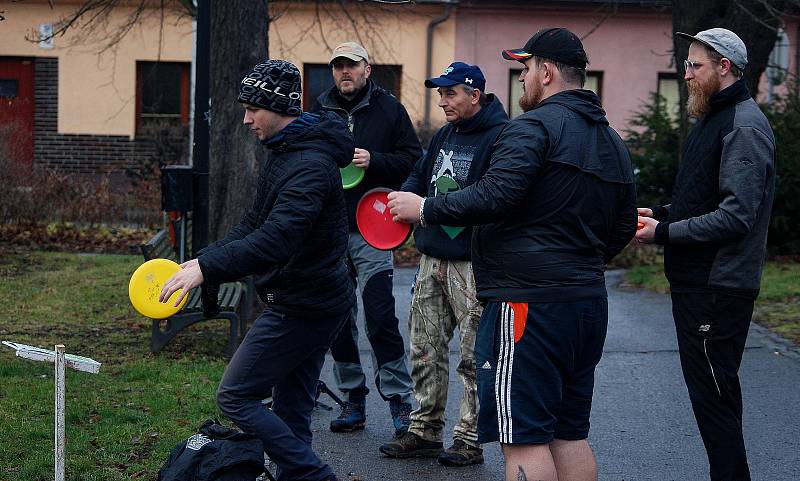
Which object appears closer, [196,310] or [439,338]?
[439,338]

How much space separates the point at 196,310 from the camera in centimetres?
811

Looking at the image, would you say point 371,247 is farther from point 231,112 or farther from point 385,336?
point 231,112

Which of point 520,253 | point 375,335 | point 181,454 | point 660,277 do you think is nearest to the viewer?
point 520,253

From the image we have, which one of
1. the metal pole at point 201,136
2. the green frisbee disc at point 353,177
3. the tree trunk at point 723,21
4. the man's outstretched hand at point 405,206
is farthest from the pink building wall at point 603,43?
the man's outstretched hand at point 405,206

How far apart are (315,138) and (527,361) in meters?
1.31

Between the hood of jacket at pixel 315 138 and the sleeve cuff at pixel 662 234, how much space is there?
4.34 ft

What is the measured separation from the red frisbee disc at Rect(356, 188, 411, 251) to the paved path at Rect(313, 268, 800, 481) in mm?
1154

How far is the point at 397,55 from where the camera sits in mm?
23875

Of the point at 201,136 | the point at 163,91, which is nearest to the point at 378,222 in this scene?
the point at 201,136

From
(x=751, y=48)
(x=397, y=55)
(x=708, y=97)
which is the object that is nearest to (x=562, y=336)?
(x=708, y=97)

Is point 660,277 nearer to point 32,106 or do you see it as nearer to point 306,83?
point 306,83

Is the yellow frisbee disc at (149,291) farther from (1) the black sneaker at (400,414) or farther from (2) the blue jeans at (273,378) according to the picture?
(1) the black sneaker at (400,414)

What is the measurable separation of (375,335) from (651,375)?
2718mm

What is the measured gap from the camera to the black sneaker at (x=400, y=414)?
6160 mm
